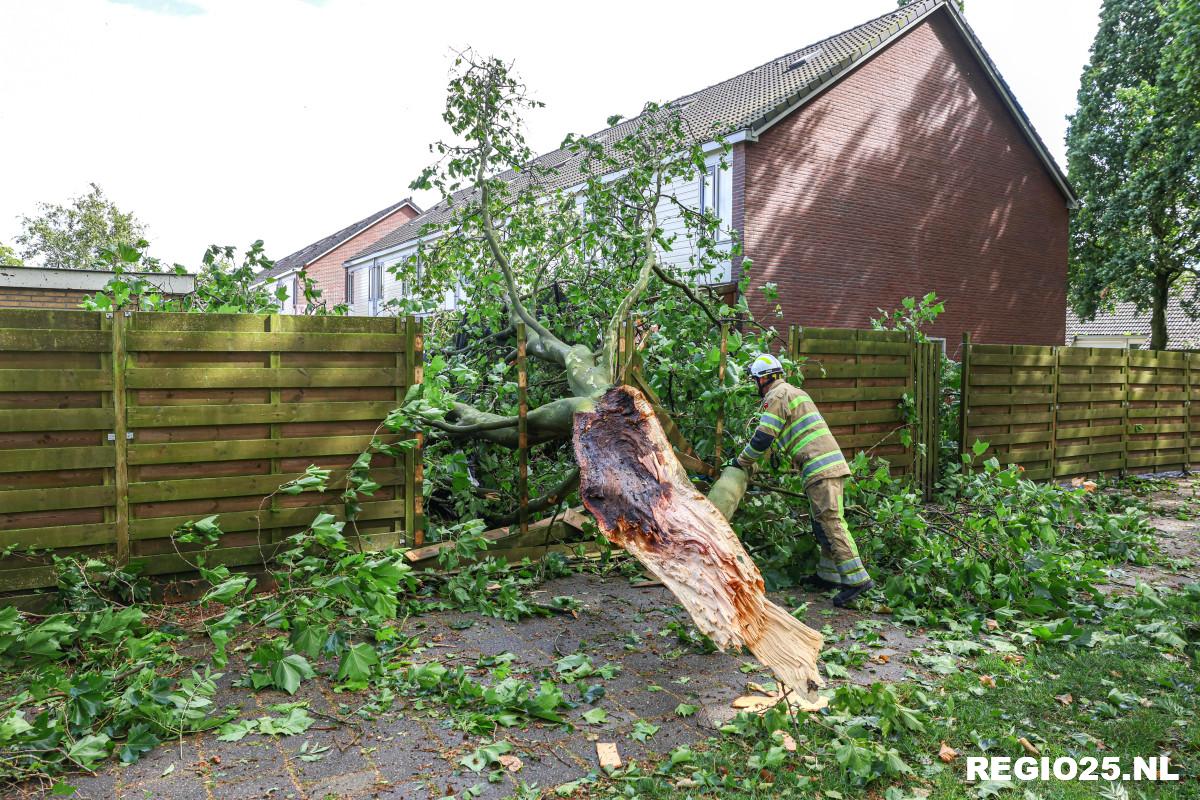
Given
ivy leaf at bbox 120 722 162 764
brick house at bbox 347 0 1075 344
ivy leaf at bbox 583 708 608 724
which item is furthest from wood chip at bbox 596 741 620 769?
brick house at bbox 347 0 1075 344

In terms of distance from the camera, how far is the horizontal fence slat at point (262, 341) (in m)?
4.68

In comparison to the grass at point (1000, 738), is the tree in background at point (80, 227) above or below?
above

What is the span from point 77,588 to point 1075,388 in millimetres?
11272

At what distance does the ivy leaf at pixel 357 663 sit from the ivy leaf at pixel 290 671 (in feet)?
0.51

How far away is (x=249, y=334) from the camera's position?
4.92 m

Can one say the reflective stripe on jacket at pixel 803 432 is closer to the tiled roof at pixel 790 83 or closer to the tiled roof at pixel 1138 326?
the tiled roof at pixel 790 83

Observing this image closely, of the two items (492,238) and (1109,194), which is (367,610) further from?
(1109,194)

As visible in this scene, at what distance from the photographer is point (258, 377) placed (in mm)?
4953

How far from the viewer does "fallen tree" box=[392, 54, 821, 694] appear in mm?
3814

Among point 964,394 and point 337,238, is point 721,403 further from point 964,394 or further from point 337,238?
point 337,238

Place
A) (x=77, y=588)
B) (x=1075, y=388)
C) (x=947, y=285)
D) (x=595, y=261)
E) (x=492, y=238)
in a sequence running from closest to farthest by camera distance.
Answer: (x=77, y=588), (x=492, y=238), (x=595, y=261), (x=1075, y=388), (x=947, y=285)

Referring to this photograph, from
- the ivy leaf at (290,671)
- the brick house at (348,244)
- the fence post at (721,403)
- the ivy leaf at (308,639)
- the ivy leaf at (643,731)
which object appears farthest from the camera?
the brick house at (348,244)

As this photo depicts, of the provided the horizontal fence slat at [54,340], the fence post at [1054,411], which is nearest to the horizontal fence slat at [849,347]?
the fence post at [1054,411]

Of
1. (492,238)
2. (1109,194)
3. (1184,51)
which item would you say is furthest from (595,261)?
(1109,194)
